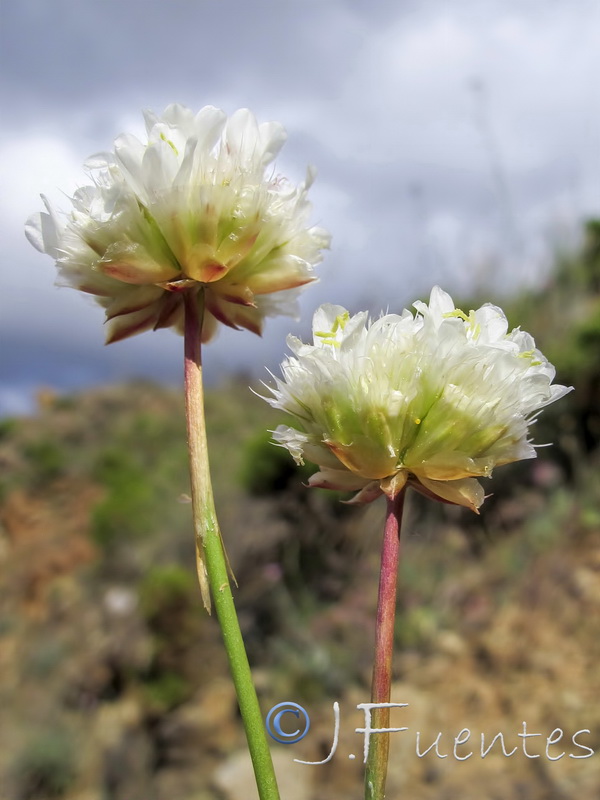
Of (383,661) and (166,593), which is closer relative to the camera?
(383,661)

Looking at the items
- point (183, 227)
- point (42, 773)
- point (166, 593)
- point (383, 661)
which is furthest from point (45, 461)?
point (383, 661)

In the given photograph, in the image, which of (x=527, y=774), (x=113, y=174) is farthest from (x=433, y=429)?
(x=527, y=774)

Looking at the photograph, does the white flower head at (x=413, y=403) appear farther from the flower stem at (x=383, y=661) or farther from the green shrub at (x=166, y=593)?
the green shrub at (x=166, y=593)

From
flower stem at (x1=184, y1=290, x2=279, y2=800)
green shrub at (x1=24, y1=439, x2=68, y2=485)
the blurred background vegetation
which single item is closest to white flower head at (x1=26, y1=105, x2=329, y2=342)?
flower stem at (x1=184, y1=290, x2=279, y2=800)

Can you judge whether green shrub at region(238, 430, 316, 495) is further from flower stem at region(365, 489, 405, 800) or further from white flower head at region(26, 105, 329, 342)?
flower stem at region(365, 489, 405, 800)

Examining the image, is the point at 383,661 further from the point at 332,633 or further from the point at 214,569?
the point at 332,633
